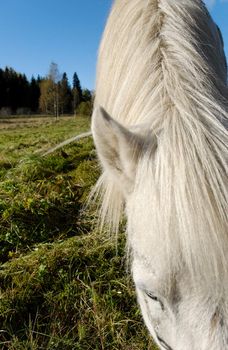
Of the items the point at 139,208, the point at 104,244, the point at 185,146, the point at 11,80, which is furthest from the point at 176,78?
the point at 11,80

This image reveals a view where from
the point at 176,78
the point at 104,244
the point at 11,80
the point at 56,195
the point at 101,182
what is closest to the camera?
the point at 176,78

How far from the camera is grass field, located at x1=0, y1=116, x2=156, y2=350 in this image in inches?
93.7

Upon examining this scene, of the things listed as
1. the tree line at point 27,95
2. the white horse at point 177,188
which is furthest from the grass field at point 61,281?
the tree line at point 27,95

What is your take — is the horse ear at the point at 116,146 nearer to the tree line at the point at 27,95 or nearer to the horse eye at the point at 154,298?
the horse eye at the point at 154,298

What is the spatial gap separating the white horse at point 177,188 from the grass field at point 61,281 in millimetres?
914

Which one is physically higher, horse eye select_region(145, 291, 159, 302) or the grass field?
horse eye select_region(145, 291, 159, 302)

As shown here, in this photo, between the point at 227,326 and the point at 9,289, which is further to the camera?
the point at 9,289

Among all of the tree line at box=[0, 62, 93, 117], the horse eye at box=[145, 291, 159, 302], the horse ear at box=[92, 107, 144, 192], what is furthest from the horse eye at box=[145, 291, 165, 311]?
Answer: the tree line at box=[0, 62, 93, 117]

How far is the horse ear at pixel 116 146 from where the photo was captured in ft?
4.02

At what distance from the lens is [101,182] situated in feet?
6.12

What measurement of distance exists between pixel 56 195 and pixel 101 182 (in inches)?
78.6

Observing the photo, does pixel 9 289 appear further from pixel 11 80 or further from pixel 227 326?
pixel 11 80

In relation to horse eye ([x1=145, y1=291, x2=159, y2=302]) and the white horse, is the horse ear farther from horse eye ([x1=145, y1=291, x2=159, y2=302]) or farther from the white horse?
horse eye ([x1=145, y1=291, x2=159, y2=302])

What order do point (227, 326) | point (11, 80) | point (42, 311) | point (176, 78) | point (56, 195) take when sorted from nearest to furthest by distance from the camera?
point (227, 326)
point (176, 78)
point (42, 311)
point (56, 195)
point (11, 80)
